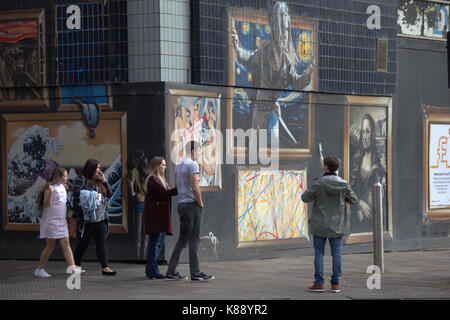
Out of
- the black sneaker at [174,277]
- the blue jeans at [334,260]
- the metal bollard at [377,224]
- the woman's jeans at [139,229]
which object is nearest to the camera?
the blue jeans at [334,260]

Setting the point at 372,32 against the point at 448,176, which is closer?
the point at 372,32

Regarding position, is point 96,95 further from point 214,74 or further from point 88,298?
point 88,298

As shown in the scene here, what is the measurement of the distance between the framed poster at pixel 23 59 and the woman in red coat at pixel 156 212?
303 cm

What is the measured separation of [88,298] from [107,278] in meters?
1.82

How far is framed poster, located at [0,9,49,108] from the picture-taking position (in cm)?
1347

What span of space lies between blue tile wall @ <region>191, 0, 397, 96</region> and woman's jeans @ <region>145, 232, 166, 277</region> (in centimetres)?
303

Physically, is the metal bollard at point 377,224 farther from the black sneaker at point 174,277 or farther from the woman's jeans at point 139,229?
Answer: the woman's jeans at point 139,229

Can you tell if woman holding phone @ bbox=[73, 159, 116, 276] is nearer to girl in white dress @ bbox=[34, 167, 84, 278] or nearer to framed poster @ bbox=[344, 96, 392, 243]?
girl in white dress @ bbox=[34, 167, 84, 278]

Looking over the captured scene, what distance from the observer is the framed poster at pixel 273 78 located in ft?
45.4

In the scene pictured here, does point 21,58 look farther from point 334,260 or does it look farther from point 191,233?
point 334,260

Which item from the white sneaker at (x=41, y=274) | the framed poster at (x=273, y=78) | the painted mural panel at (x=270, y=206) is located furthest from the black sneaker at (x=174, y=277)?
the framed poster at (x=273, y=78)

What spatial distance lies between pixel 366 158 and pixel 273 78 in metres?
2.59

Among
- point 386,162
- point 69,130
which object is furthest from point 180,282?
point 386,162

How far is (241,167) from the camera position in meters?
13.9
